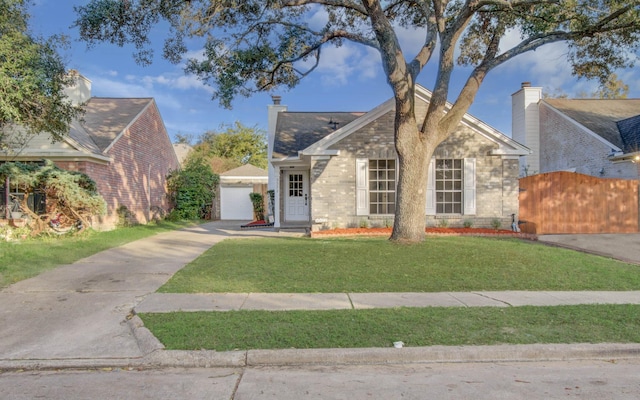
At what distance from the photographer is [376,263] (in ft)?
27.1

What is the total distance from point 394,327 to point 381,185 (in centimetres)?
916

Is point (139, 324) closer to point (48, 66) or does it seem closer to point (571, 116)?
point (48, 66)

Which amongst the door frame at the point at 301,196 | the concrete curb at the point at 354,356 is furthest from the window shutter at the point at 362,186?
the concrete curb at the point at 354,356

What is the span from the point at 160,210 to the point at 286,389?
1883cm

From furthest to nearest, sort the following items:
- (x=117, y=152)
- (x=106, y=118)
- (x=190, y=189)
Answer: (x=190, y=189), (x=106, y=118), (x=117, y=152)

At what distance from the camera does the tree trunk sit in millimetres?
10047

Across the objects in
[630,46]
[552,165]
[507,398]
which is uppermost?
[630,46]

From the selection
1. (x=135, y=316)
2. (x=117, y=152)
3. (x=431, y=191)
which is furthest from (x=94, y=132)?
(x=135, y=316)

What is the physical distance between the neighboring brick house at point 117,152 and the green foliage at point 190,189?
645 millimetres

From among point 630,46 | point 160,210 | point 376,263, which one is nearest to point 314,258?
point 376,263

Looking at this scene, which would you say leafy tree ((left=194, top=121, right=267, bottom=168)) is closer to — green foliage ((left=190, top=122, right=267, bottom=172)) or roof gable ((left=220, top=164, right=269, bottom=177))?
green foliage ((left=190, top=122, right=267, bottom=172))

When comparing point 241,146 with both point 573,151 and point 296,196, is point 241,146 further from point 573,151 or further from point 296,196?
point 573,151

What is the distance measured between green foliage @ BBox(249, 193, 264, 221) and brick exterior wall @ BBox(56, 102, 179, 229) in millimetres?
4707

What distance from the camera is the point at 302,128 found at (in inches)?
677
